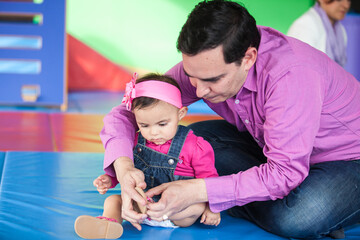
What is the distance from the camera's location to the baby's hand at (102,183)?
5.55ft

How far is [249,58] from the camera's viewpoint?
1.55 metres

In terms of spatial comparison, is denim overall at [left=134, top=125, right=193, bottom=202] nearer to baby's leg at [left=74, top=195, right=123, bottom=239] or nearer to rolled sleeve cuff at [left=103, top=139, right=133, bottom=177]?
rolled sleeve cuff at [left=103, top=139, right=133, bottom=177]

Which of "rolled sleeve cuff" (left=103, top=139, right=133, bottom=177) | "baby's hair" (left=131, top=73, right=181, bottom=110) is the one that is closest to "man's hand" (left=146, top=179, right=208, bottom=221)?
"rolled sleeve cuff" (left=103, top=139, right=133, bottom=177)

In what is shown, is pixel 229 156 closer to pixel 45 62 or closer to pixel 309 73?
pixel 309 73

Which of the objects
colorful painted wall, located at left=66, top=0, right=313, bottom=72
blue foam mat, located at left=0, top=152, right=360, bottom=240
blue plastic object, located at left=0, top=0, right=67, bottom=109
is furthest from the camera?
colorful painted wall, located at left=66, top=0, right=313, bottom=72

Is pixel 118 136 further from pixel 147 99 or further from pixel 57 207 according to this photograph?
pixel 57 207

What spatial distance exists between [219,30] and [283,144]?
41cm

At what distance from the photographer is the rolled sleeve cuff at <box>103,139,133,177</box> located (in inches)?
65.1

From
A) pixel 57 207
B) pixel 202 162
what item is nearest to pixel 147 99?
pixel 202 162

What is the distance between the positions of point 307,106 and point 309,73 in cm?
11

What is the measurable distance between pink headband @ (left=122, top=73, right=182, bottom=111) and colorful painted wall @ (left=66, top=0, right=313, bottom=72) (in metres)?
4.29

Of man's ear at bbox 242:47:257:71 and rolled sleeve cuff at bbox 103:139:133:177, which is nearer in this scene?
man's ear at bbox 242:47:257:71

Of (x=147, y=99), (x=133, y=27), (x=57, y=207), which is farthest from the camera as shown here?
(x=133, y=27)

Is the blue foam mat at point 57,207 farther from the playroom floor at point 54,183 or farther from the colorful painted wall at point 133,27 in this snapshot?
the colorful painted wall at point 133,27
